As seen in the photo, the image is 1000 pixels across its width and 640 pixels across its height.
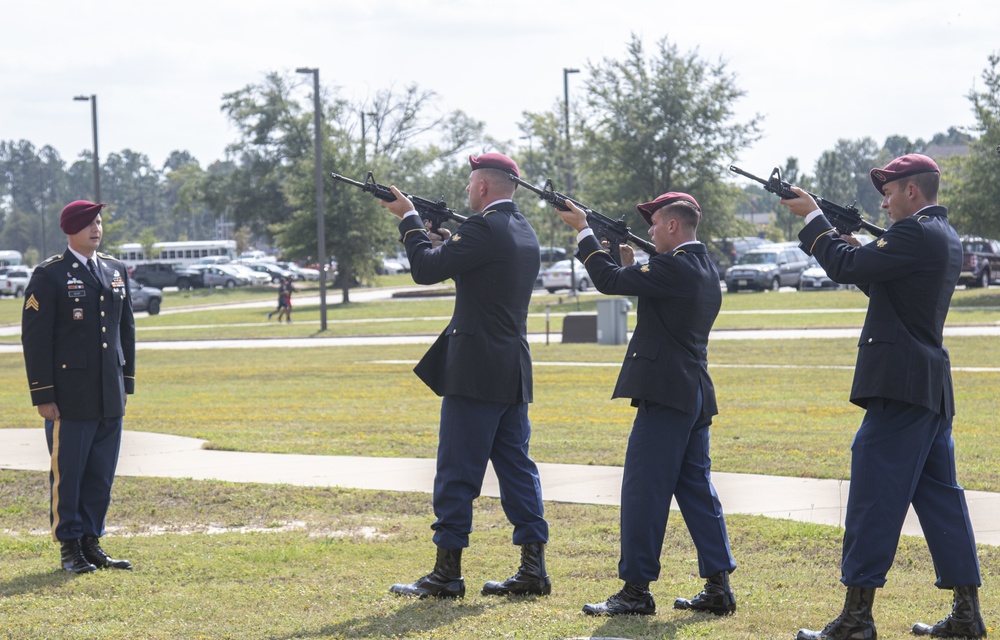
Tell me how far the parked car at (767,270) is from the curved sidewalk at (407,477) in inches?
1445

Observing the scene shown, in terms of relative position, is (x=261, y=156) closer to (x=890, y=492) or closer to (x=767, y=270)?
(x=767, y=270)

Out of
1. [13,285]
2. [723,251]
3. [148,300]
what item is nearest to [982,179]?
[723,251]

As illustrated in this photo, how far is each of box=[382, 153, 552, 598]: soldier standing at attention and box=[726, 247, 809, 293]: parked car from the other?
134 feet

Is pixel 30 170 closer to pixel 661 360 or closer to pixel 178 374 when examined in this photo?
pixel 178 374

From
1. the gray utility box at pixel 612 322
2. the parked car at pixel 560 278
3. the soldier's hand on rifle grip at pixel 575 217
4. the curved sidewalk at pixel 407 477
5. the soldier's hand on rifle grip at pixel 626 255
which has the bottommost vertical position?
the curved sidewalk at pixel 407 477

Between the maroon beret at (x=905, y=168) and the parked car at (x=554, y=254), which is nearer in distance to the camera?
A: the maroon beret at (x=905, y=168)

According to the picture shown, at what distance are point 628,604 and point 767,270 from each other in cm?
4219

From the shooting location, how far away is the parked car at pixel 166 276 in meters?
68.3

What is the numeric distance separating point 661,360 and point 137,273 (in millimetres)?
66451

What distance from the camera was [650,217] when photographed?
5.83 meters

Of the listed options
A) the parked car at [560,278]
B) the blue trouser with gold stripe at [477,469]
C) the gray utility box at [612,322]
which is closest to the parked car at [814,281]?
the parked car at [560,278]

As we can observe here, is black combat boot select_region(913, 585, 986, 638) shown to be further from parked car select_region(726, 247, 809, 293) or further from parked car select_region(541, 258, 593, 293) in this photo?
parked car select_region(541, 258, 593, 293)

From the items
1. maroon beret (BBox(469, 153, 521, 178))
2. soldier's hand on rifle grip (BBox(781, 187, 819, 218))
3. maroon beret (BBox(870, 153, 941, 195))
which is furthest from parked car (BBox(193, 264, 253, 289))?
maroon beret (BBox(870, 153, 941, 195))

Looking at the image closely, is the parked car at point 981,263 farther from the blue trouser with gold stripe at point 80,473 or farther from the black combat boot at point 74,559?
the black combat boot at point 74,559
